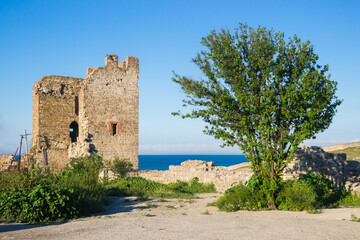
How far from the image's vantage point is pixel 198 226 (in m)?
7.70

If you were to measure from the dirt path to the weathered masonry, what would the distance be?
A: 13.6 metres

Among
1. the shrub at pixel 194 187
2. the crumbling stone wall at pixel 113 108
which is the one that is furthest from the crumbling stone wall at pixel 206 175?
the crumbling stone wall at pixel 113 108

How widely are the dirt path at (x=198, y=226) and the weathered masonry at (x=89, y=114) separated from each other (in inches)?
537

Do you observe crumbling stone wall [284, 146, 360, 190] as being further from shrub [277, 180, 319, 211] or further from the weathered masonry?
the weathered masonry

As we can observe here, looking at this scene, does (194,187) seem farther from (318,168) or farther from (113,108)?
(113,108)

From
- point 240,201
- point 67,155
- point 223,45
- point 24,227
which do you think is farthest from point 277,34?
point 67,155

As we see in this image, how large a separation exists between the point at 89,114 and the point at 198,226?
1670 cm

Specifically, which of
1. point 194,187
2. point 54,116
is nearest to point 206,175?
point 194,187

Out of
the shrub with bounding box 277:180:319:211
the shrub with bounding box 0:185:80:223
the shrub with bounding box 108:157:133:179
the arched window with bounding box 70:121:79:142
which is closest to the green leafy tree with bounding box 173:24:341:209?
the shrub with bounding box 277:180:319:211

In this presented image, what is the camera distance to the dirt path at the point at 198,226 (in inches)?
269

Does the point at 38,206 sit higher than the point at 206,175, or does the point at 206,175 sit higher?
the point at 206,175

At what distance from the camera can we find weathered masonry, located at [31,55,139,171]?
2277cm

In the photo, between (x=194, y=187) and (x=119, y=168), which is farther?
(x=119, y=168)

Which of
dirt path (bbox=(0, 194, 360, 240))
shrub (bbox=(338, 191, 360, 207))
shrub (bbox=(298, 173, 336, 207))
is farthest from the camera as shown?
shrub (bbox=(298, 173, 336, 207))
